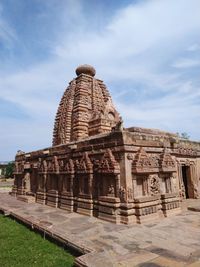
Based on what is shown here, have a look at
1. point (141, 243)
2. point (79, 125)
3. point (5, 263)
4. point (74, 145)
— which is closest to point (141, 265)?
point (141, 243)

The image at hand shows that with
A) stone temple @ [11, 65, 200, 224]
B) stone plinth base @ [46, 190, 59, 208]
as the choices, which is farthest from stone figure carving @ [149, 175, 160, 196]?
stone plinth base @ [46, 190, 59, 208]

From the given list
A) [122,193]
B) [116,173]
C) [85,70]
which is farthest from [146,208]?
[85,70]

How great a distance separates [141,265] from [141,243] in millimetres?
1483

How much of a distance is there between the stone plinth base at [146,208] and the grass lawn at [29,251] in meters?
3.44

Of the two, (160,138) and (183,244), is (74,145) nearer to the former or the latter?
(160,138)

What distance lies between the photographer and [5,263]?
216 inches

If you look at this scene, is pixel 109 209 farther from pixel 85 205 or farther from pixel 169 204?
pixel 169 204

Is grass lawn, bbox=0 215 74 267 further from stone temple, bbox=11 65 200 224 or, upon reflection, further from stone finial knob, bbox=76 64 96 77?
stone finial knob, bbox=76 64 96 77

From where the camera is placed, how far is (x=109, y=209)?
9.02m

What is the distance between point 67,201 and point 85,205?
5.71 ft

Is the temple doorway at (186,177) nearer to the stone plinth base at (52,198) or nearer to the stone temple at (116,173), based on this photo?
the stone temple at (116,173)

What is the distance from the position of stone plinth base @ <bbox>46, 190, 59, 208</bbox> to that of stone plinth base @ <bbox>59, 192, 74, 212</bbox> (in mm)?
606

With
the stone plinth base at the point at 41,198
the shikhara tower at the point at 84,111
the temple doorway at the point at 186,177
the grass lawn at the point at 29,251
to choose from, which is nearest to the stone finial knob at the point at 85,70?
the shikhara tower at the point at 84,111

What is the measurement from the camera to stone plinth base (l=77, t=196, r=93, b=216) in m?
10.1
